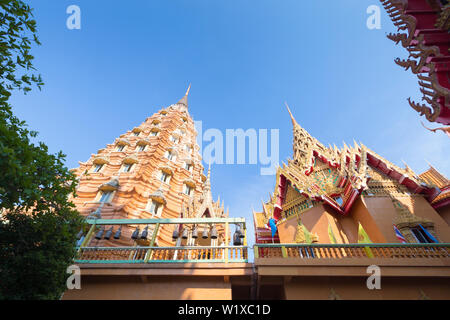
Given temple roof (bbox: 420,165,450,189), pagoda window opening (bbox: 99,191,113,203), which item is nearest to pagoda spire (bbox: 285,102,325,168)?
temple roof (bbox: 420,165,450,189)

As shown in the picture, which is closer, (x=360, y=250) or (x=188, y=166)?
(x=360, y=250)

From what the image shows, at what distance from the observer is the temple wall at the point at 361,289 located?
7.00m

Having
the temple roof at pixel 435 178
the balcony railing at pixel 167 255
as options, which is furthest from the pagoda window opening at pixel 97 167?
the temple roof at pixel 435 178

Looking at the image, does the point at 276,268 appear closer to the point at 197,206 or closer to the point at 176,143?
the point at 197,206

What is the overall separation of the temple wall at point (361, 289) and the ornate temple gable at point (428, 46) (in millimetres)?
6629

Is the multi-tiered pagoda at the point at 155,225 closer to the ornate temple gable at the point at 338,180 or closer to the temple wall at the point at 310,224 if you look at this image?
the temple wall at the point at 310,224

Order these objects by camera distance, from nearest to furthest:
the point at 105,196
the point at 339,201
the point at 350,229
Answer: the point at 350,229, the point at 339,201, the point at 105,196

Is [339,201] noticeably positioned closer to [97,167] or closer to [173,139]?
[173,139]

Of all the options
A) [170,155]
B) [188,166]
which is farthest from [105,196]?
[188,166]

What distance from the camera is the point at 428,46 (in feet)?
32.1

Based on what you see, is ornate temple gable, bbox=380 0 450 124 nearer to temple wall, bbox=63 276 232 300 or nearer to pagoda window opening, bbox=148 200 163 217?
temple wall, bbox=63 276 232 300

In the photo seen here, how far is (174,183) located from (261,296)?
12548mm

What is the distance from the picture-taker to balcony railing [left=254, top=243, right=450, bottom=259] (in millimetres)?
7848

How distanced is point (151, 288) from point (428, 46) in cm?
1538
